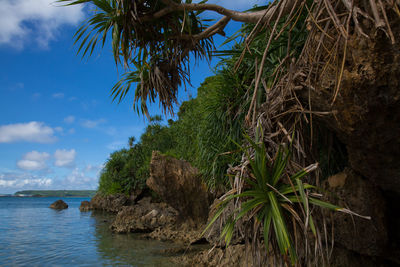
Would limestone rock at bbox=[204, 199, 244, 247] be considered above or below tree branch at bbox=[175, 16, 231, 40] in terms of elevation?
below

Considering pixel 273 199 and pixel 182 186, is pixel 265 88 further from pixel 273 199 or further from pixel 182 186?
pixel 182 186

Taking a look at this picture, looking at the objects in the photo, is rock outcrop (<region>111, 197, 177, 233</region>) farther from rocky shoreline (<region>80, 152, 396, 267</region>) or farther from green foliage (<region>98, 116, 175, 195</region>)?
green foliage (<region>98, 116, 175, 195</region>)

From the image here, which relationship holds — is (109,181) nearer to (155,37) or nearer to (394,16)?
(155,37)

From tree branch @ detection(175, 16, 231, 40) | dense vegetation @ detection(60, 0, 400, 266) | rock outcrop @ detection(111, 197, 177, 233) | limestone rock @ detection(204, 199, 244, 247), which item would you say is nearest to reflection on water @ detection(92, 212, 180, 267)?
rock outcrop @ detection(111, 197, 177, 233)

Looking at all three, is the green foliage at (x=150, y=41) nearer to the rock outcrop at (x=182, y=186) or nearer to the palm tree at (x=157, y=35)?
the palm tree at (x=157, y=35)

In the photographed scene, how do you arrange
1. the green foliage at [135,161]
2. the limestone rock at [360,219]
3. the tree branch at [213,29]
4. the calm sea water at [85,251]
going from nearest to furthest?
the limestone rock at [360,219], the tree branch at [213,29], the calm sea water at [85,251], the green foliage at [135,161]

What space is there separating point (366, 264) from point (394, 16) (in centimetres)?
279

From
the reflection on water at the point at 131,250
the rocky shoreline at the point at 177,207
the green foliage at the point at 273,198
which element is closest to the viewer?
the green foliage at the point at 273,198

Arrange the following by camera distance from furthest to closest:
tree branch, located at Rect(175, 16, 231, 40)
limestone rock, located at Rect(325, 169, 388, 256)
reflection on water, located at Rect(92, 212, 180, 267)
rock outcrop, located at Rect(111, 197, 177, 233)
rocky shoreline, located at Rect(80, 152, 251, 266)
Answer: rock outcrop, located at Rect(111, 197, 177, 233) → rocky shoreline, located at Rect(80, 152, 251, 266) → reflection on water, located at Rect(92, 212, 180, 267) → tree branch, located at Rect(175, 16, 231, 40) → limestone rock, located at Rect(325, 169, 388, 256)

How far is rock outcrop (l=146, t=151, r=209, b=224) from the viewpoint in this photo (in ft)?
31.5

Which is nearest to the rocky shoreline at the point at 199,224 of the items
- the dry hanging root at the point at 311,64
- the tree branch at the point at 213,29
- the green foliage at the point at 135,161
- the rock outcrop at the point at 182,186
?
the rock outcrop at the point at 182,186

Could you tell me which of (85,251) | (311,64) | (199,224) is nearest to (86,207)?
(85,251)

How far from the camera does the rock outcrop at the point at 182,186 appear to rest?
9594mm

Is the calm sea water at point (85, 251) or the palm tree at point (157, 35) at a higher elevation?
the palm tree at point (157, 35)
